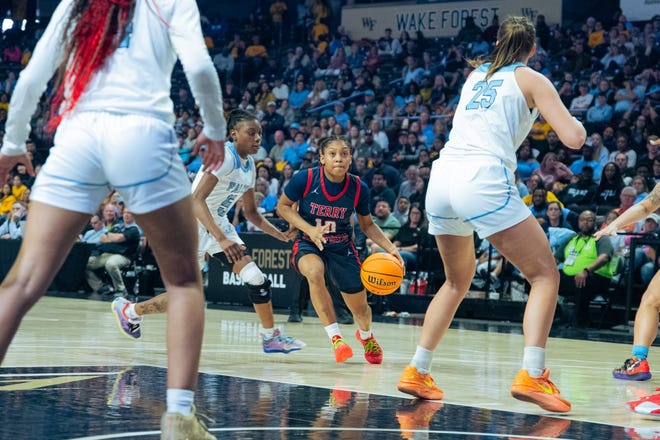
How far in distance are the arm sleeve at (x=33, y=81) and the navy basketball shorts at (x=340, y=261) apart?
4.48 meters

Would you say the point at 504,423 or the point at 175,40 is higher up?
the point at 175,40

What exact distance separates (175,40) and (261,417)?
1.96 m

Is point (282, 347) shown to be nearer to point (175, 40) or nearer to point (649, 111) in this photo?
point (175, 40)

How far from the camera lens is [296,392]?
19.0 ft

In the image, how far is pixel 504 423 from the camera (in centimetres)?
495

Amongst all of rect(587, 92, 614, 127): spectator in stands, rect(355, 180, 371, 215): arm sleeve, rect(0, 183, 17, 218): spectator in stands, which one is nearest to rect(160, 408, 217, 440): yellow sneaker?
rect(355, 180, 371, 215): arm sleeve

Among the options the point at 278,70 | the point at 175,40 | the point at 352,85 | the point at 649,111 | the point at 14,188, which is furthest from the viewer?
the point at 278,70

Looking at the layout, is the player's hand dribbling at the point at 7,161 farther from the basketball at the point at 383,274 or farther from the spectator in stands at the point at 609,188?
the spectator in stands at the point at 609,188

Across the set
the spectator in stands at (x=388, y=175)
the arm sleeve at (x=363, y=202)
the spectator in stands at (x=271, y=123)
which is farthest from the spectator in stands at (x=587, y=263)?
the spectator in stands at (x=271, y=123)

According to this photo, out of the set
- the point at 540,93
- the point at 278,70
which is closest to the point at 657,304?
the point at 540,93

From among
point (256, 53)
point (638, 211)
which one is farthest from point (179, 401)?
point (256, 53)

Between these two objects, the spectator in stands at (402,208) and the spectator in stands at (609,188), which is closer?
the spectator in stands at (609,188)

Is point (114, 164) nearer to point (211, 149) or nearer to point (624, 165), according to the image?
point (211, 149)

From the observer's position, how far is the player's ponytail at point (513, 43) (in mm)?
5492
